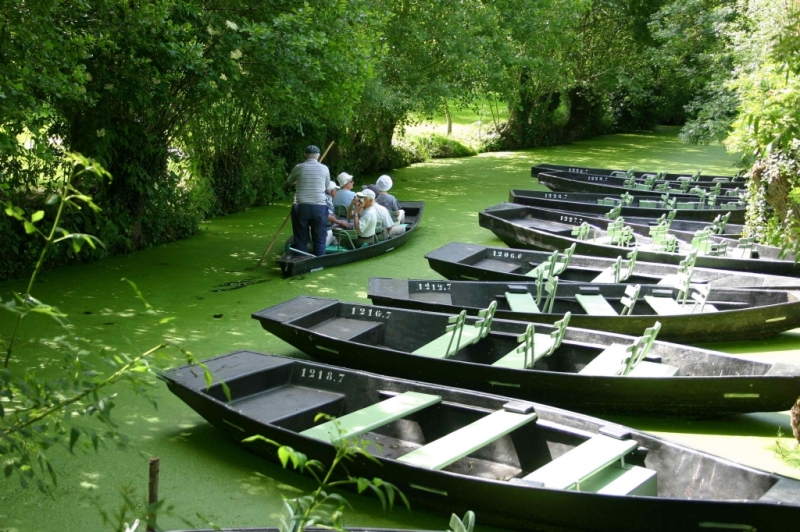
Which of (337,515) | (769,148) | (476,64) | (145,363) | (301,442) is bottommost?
(301,442)

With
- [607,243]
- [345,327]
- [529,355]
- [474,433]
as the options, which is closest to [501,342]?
[529,355]

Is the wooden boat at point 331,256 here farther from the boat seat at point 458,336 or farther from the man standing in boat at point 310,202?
the boat seat at point 458,336

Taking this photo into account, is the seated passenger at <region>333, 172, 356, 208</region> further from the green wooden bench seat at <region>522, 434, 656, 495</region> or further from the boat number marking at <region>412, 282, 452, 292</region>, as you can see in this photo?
the green wooden bench seat at <region>522, 434, 656, 495</region>

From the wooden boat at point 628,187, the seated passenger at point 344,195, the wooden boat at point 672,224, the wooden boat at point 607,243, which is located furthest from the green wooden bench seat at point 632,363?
the wooden boat at point 628,187

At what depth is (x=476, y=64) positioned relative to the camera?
14.3 m

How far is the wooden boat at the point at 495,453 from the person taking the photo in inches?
145

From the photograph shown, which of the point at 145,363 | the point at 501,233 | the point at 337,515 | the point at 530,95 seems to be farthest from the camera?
the point at 530,95

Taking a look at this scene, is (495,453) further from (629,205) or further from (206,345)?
(629,205)

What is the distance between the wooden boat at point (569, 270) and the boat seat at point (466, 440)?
326 cm

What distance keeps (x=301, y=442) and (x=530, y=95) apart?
19.1 metres

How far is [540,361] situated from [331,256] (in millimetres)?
3824

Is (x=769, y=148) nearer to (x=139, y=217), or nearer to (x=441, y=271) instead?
(x=441, y=271)

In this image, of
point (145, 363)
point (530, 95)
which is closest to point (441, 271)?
point (145, 363)

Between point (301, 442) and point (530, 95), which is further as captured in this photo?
point (530, 95)
